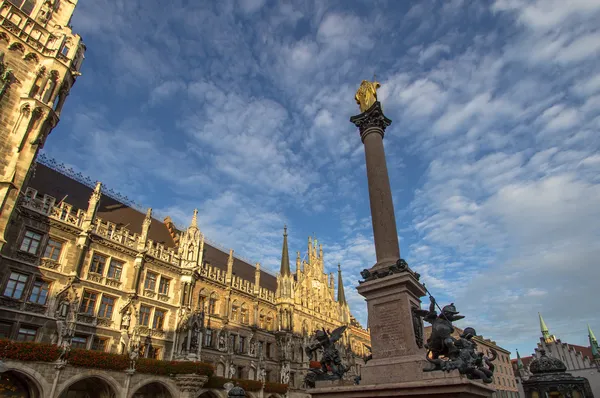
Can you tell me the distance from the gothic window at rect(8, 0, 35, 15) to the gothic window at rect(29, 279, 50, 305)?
17611 millimetres

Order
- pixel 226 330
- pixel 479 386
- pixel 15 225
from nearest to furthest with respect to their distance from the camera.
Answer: pixel 479 386 → pixel 15 225 → pixel 226 330

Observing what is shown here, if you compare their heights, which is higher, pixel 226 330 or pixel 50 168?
pixel 50 168

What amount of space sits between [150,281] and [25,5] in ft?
67.5

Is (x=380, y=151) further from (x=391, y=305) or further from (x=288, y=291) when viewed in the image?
(x=288, y=291)

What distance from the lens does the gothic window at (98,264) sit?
23.6 metres

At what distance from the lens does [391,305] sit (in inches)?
364

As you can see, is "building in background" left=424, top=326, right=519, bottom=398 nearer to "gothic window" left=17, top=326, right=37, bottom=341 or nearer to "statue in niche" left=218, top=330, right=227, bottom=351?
"statue in niche" left=218, top=330, right=227, bottom=351

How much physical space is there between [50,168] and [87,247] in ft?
28.9

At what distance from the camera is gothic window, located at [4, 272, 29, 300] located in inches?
759

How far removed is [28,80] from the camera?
21703mm

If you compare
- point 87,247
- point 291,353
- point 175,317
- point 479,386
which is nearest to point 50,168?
point 87,247

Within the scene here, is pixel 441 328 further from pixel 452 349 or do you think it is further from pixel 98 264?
pixel 98 264

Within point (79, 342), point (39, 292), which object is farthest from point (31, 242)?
point (79, 342)

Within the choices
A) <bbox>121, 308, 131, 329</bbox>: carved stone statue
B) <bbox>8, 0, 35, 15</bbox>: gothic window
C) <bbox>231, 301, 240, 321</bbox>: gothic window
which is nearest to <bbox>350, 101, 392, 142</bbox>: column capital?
<bbox>121, 308, 131, 329</bbox>: carved stone statue
